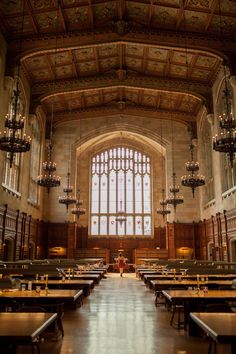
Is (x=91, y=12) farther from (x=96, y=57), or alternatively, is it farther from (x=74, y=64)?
(x=74, y=64)

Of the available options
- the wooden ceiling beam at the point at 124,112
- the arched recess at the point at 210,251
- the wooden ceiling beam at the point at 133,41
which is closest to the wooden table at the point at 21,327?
the wooden ceiling beam at the point at 133,41

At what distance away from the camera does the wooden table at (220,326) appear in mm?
2672

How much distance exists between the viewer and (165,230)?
2541cm

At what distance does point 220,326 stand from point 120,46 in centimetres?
1615

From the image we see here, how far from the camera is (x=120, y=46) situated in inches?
684

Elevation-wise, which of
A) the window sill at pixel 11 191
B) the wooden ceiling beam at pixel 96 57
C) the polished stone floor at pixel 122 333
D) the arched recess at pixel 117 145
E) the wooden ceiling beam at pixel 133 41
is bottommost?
the polished stone floor at pixel 122 333

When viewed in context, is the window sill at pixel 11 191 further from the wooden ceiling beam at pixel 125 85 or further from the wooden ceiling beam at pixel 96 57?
the wooden ceiling beam at pixel 96 57

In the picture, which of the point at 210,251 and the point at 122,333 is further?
the point at 210,251

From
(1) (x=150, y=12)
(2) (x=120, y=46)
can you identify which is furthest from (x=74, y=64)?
(1) (x=150, y=12)

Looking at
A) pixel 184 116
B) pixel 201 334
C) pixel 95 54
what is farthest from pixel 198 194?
pixel 201 334

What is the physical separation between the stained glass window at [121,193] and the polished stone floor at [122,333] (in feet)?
57.5

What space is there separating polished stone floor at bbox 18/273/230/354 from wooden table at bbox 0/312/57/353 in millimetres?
1536

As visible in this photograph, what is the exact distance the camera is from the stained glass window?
85.7 ft

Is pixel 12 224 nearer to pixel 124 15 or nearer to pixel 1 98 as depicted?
pixel 1 98
